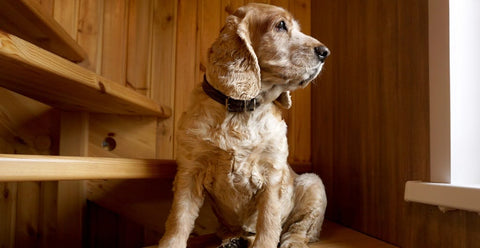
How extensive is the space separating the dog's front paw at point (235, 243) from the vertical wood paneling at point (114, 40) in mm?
1013

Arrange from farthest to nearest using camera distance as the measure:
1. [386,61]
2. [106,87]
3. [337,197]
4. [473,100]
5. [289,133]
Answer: [289,133] → [337,197] → [386,61] → [106,87] → [473,100]

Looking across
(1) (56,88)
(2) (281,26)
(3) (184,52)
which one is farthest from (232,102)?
(3) (184,52)

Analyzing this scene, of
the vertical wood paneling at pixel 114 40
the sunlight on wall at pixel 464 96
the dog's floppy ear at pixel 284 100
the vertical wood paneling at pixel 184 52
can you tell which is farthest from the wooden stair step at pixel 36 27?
the sunlight on wall at pixel 464 96

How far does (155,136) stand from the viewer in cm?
179

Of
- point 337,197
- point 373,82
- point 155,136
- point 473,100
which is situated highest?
point 373,82

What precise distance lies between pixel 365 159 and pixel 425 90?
46 centimetres

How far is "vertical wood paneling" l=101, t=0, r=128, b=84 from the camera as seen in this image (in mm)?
1740

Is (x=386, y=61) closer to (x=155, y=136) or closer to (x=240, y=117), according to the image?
(x=240, y=117)

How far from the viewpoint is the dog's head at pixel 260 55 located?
1074 mm

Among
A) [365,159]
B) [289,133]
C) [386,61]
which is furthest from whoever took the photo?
[289,133]

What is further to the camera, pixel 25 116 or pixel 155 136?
pixel 155 136

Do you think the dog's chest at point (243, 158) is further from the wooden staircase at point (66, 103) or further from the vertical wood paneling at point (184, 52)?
the vertical wood paneling at point (184, 52)

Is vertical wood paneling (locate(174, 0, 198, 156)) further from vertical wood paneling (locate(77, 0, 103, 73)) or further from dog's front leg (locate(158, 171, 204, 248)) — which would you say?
dog's front leg (locate(158, 171, 204, 248))

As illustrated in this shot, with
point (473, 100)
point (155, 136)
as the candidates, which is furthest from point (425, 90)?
point (155, 136)
